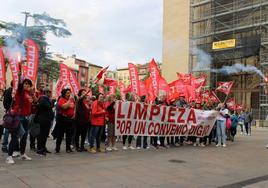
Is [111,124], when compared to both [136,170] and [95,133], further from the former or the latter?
[136,170]

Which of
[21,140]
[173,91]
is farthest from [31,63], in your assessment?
[173,91]

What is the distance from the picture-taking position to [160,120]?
11.9 m

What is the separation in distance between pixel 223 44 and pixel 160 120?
101 feet

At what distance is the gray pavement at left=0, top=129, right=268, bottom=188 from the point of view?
6551mm

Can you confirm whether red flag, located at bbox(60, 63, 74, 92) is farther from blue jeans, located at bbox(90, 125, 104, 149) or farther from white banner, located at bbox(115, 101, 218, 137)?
blue jeans, located at bbox(90, 125, 104, 149)

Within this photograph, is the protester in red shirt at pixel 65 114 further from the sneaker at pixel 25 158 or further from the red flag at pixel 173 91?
the red flag at pixel 173 91

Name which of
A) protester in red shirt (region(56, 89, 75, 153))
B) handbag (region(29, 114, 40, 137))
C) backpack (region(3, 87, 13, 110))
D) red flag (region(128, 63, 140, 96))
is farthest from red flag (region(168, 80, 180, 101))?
backpack (region(3, 87, 13, 110))

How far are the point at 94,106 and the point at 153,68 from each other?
5686 millimetres

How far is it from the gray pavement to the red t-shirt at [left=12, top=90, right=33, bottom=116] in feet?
3.72

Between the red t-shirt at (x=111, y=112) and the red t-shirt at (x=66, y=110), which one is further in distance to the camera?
the red t-shirt at (x=111, y=112)

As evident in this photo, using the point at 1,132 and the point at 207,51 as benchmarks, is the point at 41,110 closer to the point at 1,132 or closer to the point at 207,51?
the point at 1,132

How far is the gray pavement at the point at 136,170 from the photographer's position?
6551 millimetres

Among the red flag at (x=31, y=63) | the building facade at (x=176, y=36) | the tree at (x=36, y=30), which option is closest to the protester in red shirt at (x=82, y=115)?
the red flag at (x=31, y=63)

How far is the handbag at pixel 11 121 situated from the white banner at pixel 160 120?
3.53 m
